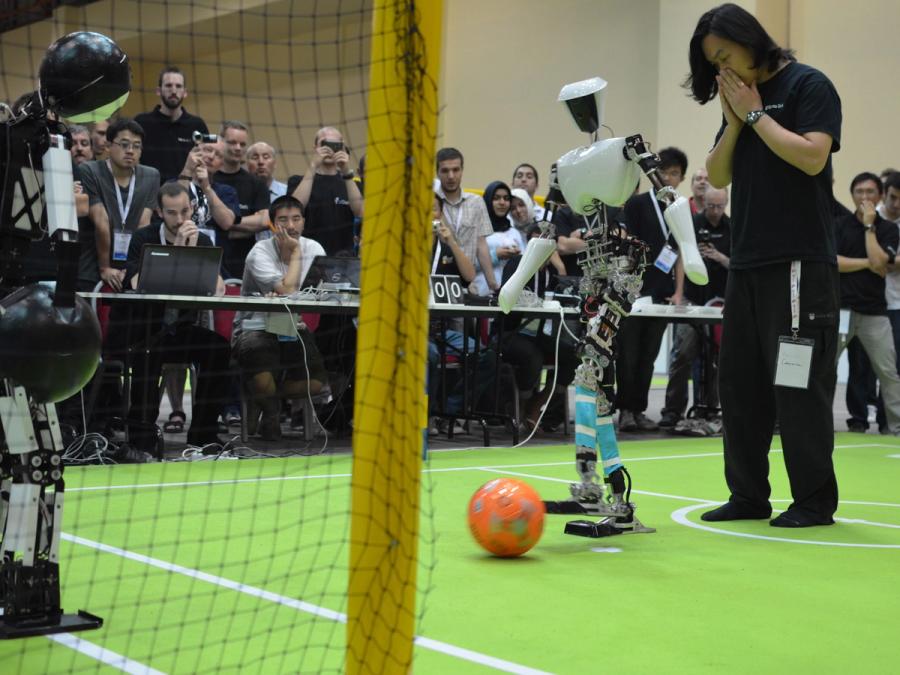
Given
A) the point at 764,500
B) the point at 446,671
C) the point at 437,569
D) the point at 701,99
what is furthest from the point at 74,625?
the point at 701,99

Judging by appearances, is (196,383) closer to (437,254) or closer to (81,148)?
(81,148)

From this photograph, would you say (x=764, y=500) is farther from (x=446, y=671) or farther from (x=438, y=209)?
(x=438, y=209)

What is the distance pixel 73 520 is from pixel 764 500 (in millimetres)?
3238

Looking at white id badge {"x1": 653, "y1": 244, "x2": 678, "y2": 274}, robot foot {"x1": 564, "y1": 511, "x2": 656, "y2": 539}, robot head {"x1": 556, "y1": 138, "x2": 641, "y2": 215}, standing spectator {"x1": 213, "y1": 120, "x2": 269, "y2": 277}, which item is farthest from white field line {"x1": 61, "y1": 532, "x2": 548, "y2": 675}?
white id badge {"x1": 653, "y1": 244, "x2": 678, "y2": 274}

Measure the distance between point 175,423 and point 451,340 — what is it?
2379 millimetres

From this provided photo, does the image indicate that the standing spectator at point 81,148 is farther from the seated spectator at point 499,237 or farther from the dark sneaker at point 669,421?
the dark sneaker at point 669,421

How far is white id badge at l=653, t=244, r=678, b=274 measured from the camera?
938 centimetres

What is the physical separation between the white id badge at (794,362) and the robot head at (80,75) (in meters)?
3.08

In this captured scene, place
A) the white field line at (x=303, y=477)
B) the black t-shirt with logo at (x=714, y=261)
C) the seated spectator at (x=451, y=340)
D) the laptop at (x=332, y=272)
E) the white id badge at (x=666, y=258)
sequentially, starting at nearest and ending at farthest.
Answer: the white field line at (x=303, y=477) → the laptop at (x=332, y=272) → the seated spectator at (x=451, y=340) → the white id badge at (x=666, y=258) → the black t-shirt with logo at (x=714, y=261)

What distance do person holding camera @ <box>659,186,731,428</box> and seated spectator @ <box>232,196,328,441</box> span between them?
10.8 feet

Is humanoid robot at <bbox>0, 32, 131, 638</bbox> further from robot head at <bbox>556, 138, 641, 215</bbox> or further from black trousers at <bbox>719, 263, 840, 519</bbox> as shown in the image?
black trousers at <bbox>719, 263, 840, 519</bbox>

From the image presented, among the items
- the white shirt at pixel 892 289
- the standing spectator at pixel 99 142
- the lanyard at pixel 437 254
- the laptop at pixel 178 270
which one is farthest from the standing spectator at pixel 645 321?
the standing spectator at pixel 99 142

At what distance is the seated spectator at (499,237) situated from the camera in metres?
9.92

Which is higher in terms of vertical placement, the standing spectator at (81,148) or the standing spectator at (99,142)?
the standing spectator at (99,142)
